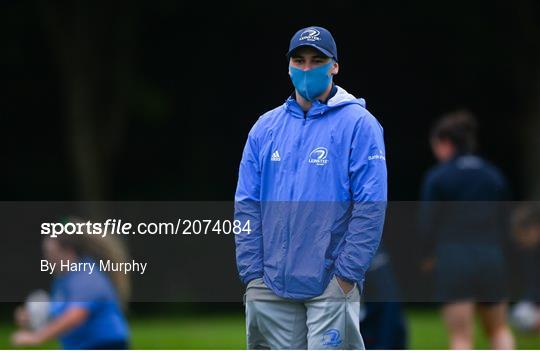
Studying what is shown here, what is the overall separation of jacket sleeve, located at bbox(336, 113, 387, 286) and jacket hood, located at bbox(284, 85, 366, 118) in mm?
165

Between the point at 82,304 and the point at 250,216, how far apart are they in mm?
2041

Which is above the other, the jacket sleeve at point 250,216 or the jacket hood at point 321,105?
the jacket hood at point 321,105

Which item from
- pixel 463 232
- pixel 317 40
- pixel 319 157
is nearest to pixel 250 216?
pixel 319 157

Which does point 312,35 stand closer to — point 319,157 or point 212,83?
point 319,157

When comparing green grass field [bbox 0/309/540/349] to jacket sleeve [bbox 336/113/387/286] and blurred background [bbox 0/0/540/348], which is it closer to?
blurred background [bbox 0/0/540/348]

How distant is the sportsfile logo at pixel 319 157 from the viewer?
18.7ft

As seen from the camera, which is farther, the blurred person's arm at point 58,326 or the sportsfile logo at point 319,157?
the blurred person's arm at point 58,326

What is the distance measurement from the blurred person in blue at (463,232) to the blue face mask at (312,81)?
11.4 ft

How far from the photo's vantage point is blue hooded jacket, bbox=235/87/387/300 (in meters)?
5.61

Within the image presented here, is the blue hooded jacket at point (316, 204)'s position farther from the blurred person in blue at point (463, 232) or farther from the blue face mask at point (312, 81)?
the blurred person in blue at point (463, 232)

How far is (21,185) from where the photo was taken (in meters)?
20.0

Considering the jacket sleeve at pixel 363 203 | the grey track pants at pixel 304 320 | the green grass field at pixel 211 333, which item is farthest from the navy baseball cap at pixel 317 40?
the green grass field at pixel 211 333

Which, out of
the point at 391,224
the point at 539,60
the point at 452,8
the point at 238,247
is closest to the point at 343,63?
the point at 452,8

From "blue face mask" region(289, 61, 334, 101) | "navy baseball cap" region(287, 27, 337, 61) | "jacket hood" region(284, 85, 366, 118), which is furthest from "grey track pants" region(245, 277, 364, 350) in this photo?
"navy baseball cap" region(287, 27, 337, 61)
